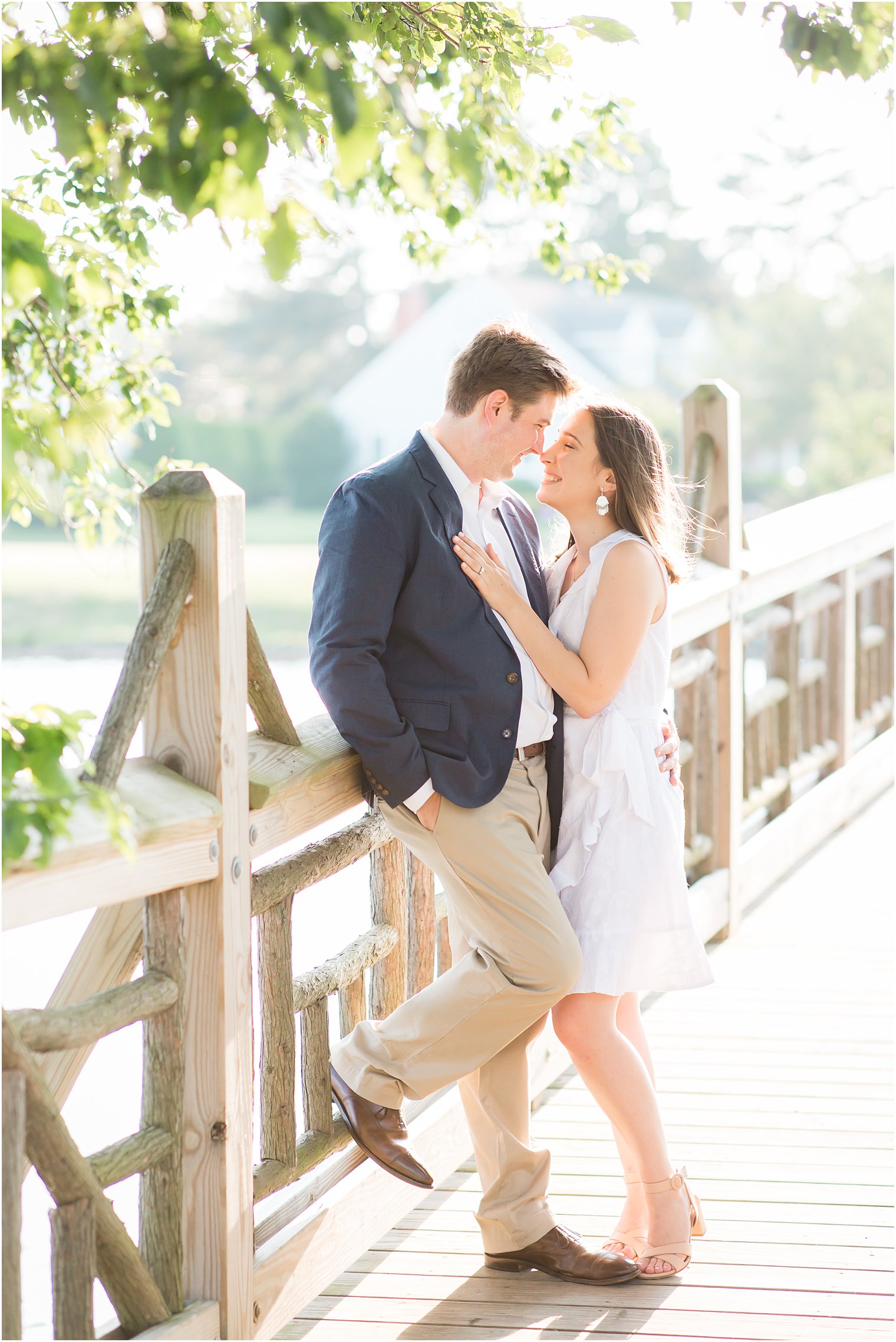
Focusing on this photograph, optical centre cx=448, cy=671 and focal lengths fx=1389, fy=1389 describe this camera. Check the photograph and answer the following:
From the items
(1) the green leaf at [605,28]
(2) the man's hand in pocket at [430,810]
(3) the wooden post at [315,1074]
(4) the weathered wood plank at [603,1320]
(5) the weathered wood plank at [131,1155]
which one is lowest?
(4) the weathered wood plank at [603,1320]

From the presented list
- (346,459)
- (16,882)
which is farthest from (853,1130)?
(346,459)

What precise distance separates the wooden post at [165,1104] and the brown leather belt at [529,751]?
777mm

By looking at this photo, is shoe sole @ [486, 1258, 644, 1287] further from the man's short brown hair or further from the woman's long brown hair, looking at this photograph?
the man's short brown hair

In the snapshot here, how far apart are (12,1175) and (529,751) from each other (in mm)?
1277

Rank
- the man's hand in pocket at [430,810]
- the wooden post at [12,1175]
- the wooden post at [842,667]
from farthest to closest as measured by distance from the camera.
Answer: the wooden post at [842,667] → the man's hand in pocket at [430,810] → the wooden post at [12,1175]

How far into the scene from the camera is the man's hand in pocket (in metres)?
2.52

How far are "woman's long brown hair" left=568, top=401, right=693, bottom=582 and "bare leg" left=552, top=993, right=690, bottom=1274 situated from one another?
3.00 feet

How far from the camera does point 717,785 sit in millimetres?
4707

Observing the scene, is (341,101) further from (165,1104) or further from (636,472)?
(165,1104)

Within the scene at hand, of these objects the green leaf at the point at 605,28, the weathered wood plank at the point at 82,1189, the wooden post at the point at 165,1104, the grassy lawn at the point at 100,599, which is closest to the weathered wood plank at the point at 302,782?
the wooden post at the point at 165,1104

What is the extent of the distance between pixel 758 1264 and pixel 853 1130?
73 centimetres

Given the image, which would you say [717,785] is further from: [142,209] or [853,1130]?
[142,209]

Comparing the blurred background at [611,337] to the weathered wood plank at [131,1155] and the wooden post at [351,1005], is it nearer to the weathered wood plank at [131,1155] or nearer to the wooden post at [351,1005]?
the wooden post at [351,1005]

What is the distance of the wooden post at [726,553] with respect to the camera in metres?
4.59
